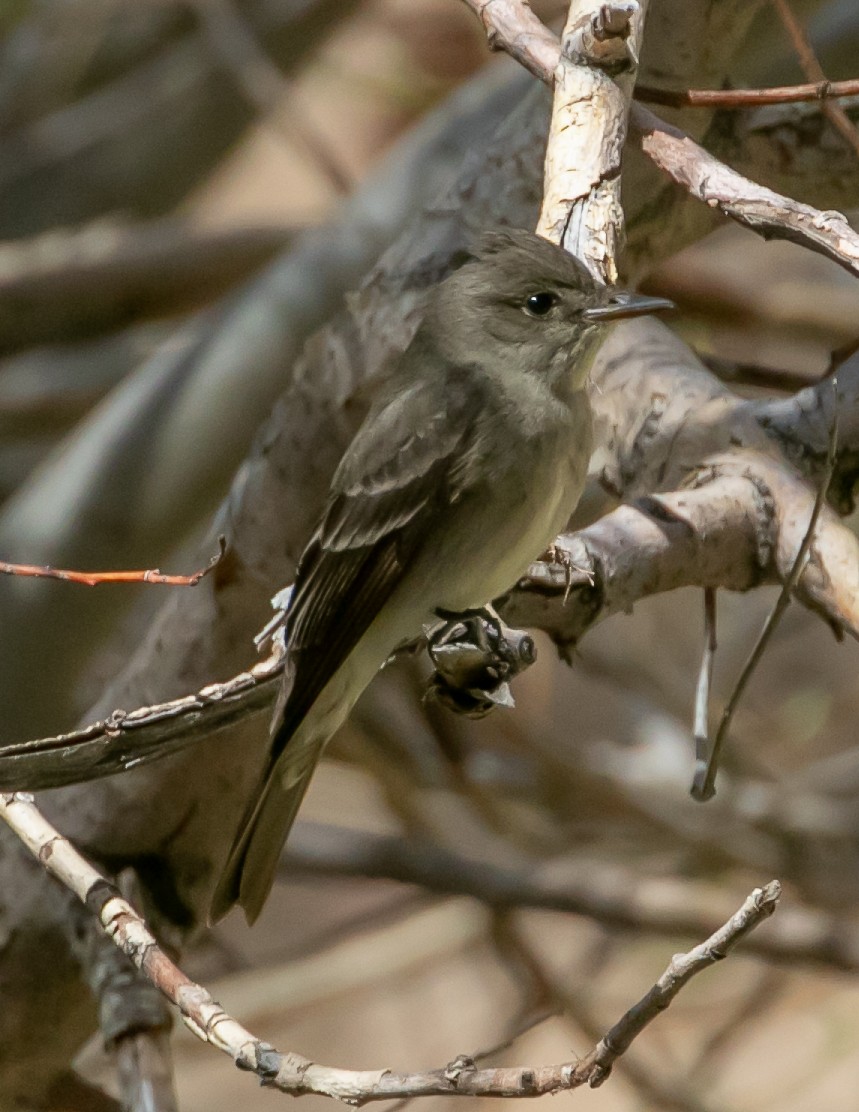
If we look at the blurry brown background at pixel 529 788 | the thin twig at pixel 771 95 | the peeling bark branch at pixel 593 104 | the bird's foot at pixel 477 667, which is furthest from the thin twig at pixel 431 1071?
the blurry brown background at pixel 529 788

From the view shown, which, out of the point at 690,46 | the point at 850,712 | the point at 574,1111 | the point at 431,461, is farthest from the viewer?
the point at 850,712

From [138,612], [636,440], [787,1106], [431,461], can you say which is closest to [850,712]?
[787,1106]

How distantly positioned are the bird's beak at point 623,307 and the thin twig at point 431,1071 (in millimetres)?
1233

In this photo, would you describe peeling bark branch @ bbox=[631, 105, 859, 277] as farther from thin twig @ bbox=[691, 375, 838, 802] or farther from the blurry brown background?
the blurry brown background

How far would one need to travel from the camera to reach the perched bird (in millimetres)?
2574

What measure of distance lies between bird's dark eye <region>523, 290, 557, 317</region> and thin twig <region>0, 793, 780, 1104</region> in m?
1.28

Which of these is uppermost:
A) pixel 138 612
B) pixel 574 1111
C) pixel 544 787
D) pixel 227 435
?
pixel 227 435

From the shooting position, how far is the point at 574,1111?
5.51 metres

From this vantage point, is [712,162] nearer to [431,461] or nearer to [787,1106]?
[431,461]

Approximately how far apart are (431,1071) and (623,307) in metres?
1.38

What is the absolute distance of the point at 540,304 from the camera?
2.79m

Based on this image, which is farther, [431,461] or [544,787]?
[544,787]

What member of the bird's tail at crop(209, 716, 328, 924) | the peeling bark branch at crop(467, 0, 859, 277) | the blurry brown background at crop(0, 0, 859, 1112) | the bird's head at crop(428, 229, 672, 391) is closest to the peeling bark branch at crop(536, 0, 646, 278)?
the peeling bark branch at crop(467, 0, 859, 277)

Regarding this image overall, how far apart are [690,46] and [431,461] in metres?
1.02
